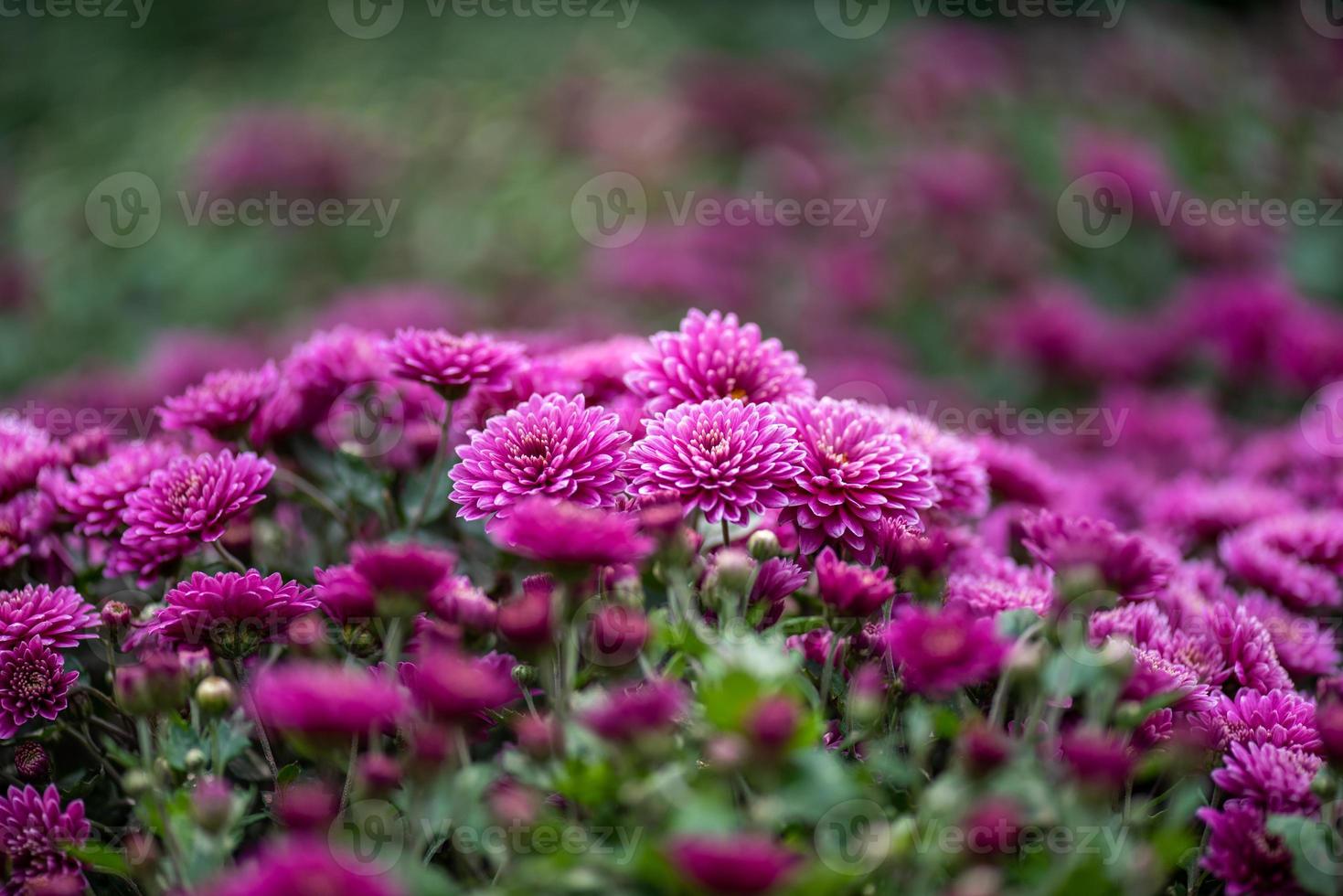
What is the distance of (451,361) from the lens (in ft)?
4.57

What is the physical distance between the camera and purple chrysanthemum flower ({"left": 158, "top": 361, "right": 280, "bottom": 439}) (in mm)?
1485

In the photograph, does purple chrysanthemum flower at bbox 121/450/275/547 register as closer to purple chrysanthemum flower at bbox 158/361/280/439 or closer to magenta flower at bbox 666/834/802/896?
purple chrysanthemum flower at bbox 158/361/280/439

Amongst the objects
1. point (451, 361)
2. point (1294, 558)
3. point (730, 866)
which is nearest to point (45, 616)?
point (451, 361)

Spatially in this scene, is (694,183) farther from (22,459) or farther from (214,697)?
(214,697)

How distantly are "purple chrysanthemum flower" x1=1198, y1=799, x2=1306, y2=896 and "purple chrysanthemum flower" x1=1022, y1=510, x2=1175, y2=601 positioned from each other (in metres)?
0.26

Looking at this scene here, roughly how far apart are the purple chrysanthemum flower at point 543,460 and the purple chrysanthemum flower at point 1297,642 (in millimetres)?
968

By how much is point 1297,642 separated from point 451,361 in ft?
4.13

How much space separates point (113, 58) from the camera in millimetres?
5395

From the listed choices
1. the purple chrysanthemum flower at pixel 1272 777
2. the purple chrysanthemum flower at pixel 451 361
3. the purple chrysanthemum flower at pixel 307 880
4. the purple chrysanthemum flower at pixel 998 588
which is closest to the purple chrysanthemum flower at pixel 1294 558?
the purple chrysanthemum flower at pixel 998 588

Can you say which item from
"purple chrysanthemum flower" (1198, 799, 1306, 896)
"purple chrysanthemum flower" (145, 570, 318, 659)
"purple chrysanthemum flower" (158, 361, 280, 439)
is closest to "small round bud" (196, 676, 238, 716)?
"purple chrysanthemum flower" (145, 570, 318, 659)

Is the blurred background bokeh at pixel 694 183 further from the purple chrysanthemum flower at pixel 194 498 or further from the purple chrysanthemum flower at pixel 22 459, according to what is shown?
the purple chrysanthemum flower at pixel 194 498

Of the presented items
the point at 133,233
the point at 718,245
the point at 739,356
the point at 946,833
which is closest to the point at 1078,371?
the point at 718,245

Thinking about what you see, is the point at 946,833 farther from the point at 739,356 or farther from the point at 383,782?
the point at 739,356

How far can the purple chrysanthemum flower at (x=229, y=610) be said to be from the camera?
1.19m
